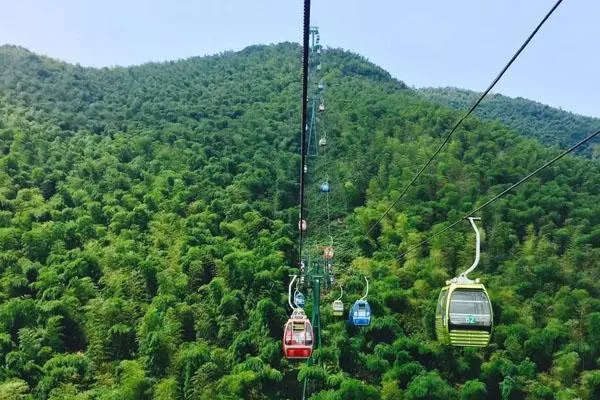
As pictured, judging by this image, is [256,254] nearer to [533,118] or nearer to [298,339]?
[298,339]

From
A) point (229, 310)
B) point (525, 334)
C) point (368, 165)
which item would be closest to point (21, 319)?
point (229, 310)

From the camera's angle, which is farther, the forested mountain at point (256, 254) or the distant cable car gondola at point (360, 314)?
the forested mountain at point (256, 254)

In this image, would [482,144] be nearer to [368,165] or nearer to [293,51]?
[368,165]

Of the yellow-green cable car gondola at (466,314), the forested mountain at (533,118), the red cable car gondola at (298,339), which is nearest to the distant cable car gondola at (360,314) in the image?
the red cable car gondola at (298,339)

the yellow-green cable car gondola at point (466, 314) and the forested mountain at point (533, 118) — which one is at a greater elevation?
the forested mountain at point (533, 118)

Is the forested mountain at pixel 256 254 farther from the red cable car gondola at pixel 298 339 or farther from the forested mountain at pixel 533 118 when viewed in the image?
the forested mountain at pixel 533 118

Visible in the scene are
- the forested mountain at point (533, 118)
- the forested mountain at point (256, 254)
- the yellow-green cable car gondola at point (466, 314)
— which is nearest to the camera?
the yellow-green cable car gondola at point (466, 314)

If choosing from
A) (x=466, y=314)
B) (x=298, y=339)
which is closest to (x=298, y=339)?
(x=298, y=339)
